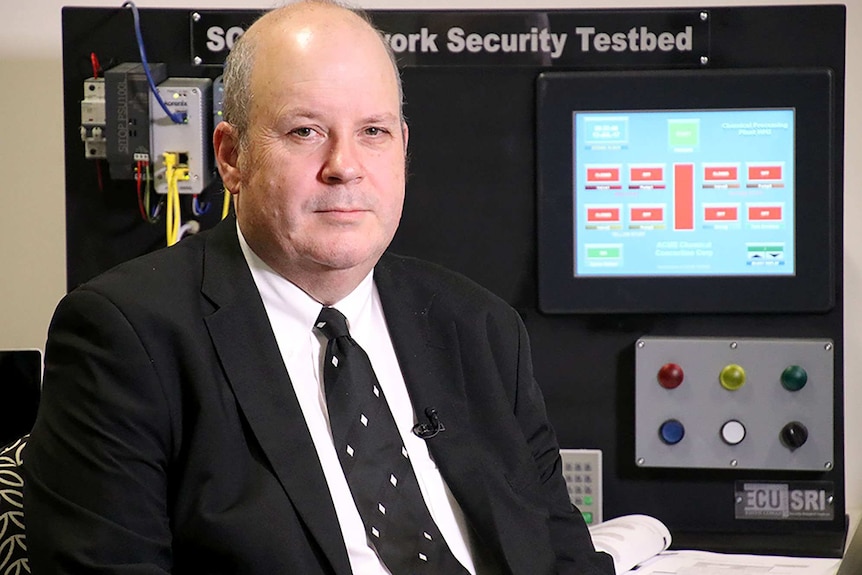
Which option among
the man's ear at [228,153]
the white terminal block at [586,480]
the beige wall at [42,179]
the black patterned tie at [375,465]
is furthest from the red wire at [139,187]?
the white terminal block at [586,480]

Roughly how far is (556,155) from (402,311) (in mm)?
758

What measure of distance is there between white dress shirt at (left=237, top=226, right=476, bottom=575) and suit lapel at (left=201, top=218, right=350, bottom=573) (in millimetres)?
43

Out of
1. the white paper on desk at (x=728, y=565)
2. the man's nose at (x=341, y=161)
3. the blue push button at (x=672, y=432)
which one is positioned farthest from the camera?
the blue push button at (x=672, y=432)

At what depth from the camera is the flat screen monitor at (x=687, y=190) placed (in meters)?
2.44

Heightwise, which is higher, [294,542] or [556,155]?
[556,155]

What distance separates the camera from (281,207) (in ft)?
5.47

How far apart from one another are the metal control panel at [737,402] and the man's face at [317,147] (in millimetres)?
994

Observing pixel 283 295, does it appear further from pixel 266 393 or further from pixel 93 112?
pixel 93 112

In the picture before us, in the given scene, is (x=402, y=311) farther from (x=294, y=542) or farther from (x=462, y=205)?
(x=462, y=205)

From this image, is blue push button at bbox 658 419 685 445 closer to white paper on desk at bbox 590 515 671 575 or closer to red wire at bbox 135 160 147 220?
white paper on desk at bbox 590 515 671 575

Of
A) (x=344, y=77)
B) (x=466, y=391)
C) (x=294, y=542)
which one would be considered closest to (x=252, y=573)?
(x=294, y=542)

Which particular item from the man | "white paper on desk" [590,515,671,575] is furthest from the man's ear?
"white paper on desk" [590,515,671,575]

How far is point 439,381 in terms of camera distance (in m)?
1.82

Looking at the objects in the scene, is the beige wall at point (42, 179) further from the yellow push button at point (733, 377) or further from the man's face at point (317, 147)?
the man's face at point (317, 147)
